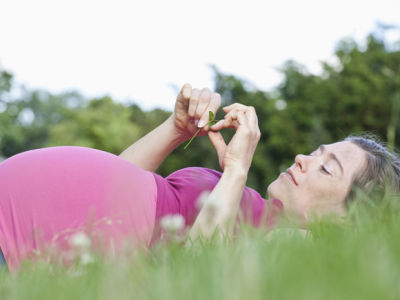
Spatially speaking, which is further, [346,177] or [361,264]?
[346,177]

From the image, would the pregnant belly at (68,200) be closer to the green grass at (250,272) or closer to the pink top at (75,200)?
the pink top at (75,200)

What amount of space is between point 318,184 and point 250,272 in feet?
6.95

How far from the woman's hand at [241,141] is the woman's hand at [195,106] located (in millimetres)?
160

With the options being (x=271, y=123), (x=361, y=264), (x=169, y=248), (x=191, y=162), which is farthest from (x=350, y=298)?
(x=191, y=162)

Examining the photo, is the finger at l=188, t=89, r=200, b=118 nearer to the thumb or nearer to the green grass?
the thumb

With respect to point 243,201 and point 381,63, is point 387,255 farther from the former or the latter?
point 381,63

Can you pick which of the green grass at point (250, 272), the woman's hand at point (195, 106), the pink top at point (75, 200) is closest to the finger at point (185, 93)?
the woman's hand at point (195, 106)

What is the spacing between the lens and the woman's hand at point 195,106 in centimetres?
280

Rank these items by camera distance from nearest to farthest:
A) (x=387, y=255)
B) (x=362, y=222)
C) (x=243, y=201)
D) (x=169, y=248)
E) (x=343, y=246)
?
(x=387, y=255), (x=343, y=246), (x=169, y=248), (x=362, y=222), (x=243, y=201)

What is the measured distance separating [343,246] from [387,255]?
5.5 inches

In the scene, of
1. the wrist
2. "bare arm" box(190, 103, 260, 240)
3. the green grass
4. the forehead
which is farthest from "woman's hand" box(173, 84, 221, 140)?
the green grass

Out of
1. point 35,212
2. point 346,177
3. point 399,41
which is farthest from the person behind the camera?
point 399,41

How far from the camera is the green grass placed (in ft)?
3.11

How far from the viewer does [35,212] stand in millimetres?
2303
